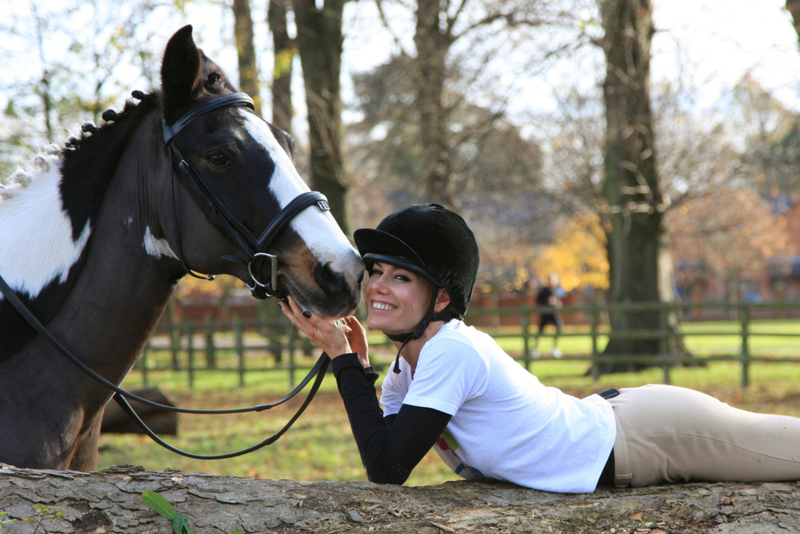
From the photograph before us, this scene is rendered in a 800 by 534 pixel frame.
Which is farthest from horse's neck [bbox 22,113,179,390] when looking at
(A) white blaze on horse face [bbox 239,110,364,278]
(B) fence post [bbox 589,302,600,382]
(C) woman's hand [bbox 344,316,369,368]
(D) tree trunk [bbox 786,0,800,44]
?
(B) fence post [bbox 589,302,600,382]

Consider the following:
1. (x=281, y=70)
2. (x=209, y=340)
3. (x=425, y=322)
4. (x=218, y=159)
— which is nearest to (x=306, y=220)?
(x=218, y=159)

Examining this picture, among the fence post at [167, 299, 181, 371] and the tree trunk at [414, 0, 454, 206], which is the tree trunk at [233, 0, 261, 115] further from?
the fence post at [167, 299, 181, 371]

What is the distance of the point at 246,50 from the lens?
1251 cm

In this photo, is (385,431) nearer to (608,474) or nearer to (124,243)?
(608,474)

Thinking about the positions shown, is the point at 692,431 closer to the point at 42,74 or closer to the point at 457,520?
the point at 457,520

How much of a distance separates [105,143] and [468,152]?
17330mm

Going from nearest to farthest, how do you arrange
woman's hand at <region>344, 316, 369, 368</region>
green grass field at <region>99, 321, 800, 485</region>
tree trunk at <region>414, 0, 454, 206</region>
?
woman's hand at <region>344, 316, 369, 368</region>, green grass field at <region>99, 321, 800, 485</region>, tree trunk at <region>414, 0, 454, 206</region>

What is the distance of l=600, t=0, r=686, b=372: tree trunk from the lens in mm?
10242

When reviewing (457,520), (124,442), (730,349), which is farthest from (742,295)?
(457,520)

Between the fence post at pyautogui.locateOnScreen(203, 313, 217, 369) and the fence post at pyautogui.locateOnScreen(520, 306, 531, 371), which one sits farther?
the fence post at pyautogui.locateOnScreen(203, 313, 217, 369)

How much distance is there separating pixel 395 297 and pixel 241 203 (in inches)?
24.6

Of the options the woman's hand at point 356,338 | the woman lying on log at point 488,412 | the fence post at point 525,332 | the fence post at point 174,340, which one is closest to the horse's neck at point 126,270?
the woman lying on log at point 488,412

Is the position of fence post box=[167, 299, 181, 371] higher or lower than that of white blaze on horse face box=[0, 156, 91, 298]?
lower

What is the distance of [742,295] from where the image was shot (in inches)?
1761
